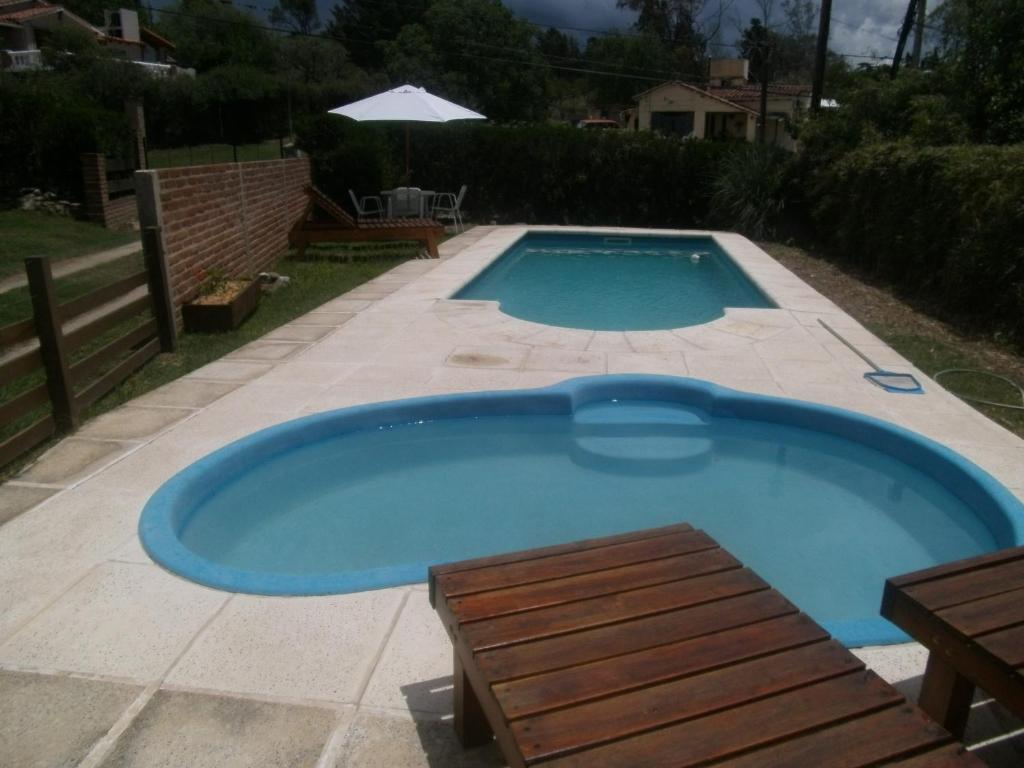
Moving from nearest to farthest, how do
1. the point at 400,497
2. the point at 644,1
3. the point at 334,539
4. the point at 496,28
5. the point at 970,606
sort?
the point at 970,606, the point at 334,539, the point at 400,497, the point at 496,28, the point at 644,1

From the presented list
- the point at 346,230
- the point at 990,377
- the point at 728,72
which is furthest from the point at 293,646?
the point at 728,72

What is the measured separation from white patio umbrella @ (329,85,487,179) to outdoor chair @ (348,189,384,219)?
1952mm

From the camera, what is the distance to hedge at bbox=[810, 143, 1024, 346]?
7.66 meters

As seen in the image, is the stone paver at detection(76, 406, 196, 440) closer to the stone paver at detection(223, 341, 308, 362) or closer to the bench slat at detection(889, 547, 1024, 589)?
the stone paver at detection(223, 341, 308, 362)

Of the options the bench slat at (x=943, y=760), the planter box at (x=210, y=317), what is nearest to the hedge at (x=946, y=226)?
the bench slat at (x=943, y=760)

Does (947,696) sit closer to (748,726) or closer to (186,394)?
(748,726)

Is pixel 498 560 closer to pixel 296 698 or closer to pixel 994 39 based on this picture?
pixel 296 698

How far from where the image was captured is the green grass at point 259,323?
17.3 feet

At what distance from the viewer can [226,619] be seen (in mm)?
2949

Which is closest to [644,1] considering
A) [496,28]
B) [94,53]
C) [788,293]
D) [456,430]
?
[496,28]

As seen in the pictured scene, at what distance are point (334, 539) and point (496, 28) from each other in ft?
200

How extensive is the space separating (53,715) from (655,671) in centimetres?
188

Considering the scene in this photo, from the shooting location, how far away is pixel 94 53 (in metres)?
30.4

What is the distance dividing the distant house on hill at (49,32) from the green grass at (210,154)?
10.2 meters
